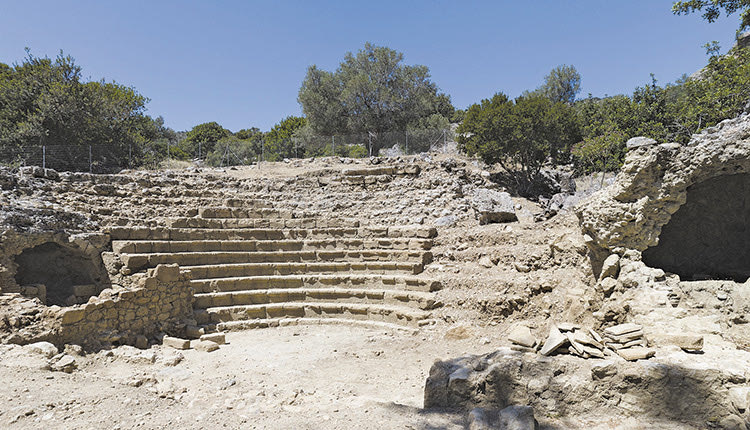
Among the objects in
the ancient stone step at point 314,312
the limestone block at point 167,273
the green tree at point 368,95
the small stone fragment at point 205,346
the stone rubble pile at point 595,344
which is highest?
the green tree at point 368,95

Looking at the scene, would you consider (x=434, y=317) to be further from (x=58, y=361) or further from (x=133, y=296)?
(x=58, y=361)

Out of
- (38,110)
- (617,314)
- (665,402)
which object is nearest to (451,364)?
(665,402)

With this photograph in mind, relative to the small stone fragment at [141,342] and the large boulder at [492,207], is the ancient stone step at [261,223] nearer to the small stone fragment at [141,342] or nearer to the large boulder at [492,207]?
the small stone fragment at [141,342]

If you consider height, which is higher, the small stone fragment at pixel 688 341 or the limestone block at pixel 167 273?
the limestone block at pixel 167 273

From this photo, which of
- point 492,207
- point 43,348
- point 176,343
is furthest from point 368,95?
point 43,348

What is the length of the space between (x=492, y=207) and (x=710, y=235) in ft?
21.8

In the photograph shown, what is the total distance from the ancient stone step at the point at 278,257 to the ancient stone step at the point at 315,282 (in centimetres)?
67

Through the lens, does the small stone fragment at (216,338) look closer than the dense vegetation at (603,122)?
Yes

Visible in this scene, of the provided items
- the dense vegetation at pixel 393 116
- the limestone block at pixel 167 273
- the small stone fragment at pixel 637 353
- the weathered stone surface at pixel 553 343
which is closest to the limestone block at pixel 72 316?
the limestone block at pixel 167 273

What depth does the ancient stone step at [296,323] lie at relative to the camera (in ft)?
28.1

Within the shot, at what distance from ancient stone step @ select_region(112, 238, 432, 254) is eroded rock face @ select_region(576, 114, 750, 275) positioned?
4.82 meters

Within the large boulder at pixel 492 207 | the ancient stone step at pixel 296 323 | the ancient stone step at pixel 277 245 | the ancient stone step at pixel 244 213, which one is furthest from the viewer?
the large boulder at pixel 492 207

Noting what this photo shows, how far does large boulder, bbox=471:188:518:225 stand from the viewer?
12.1 m

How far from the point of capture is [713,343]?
487 cm
